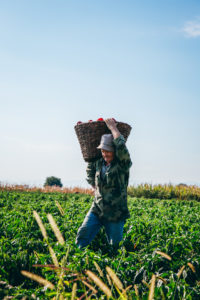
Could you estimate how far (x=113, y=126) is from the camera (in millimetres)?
4395

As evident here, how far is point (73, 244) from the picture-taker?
4.96 m

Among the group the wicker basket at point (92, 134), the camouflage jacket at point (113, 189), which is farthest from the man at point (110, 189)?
the wicker basket at point (92, 134)

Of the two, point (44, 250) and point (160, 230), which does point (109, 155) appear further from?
point (160, 230)

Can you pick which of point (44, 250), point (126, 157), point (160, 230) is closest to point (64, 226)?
point (44, 250)

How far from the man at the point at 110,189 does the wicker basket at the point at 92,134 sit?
14cm

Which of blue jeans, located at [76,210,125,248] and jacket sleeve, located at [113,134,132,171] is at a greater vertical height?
jacket sleeve, located at [113,134,132,171]

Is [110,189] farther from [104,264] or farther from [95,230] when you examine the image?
[104,264]

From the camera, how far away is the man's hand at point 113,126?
431 cm

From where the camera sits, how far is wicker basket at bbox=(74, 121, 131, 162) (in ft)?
15.1

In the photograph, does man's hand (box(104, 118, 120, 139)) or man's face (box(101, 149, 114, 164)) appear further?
man's face (box(101, 149, 114, 164))

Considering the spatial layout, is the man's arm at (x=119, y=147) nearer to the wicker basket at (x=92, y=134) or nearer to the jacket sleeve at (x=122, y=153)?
the jacket sleeve at (x=122, y=153)

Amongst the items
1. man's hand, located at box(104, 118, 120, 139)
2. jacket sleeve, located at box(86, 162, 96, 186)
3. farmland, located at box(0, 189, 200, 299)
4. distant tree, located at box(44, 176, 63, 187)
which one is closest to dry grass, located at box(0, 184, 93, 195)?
distant tree, located at box(44, 176, 63, 187)

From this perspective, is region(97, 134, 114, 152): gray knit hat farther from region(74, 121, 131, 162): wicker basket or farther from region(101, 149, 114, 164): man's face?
region(74, 121, 131, 162): wicker basket

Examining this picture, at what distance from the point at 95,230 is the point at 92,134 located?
55.7 inches
